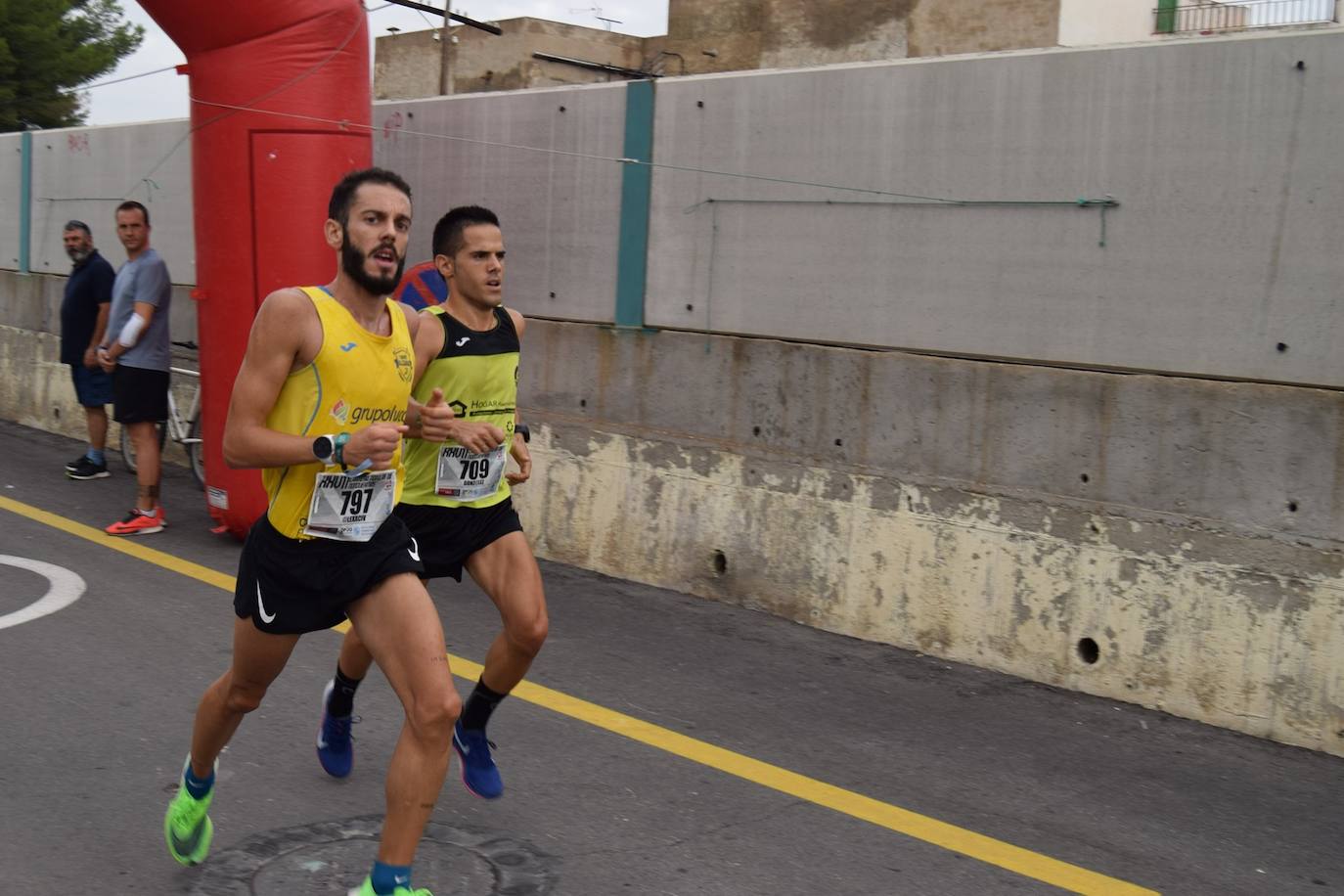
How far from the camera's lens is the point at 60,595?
7574mm

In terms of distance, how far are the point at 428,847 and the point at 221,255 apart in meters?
5.34

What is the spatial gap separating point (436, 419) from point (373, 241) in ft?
→ 2.32

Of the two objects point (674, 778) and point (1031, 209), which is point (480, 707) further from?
point (1031, 209)

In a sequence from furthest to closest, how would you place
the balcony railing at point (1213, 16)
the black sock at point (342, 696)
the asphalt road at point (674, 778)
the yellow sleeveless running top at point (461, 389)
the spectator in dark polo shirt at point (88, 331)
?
1. the balcony railing at point (1213, 16)
2. the spectator in dark polo shirt at point (88, 331)
3. the yellow sleeveless running top at point (461, 389)
4. the black sock at point (342, 696)
5. the asphalt road at point (674, 778)

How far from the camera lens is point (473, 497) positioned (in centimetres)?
520

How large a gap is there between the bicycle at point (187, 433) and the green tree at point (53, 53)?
26468 millimetres

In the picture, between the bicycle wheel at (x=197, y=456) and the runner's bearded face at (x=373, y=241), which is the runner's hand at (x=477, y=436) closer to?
the runner's bearded face at (x=373, y=241)

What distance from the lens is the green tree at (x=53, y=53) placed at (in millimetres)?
34969

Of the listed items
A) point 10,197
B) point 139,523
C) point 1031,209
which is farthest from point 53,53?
point 1031,209

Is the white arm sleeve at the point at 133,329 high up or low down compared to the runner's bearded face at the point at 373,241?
down

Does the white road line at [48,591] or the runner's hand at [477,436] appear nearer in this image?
the runner's hand at [477,436]

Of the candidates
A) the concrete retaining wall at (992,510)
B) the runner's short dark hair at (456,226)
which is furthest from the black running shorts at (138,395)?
the runner's short dark hair at (456,226)

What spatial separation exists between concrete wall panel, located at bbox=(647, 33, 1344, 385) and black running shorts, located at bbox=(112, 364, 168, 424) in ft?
11.7

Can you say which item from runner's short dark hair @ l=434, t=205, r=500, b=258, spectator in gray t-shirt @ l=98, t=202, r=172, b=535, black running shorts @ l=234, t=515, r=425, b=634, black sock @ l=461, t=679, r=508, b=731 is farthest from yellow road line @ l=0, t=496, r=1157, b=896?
spectator in gray t-shirt @ l=98, t=202, r=172, b=535
